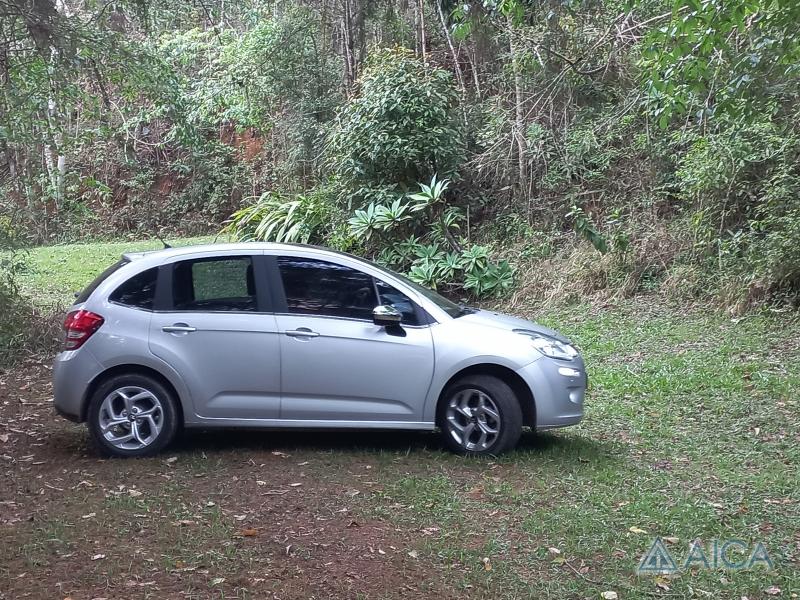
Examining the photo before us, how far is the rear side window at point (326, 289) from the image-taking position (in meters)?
7.06

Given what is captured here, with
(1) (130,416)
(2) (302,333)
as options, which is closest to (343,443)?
(2) (302,333)

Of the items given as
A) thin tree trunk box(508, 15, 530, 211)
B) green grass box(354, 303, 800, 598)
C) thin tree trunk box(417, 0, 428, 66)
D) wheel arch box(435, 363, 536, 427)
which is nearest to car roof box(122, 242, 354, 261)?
wheel arch box(435, 363, 536, 427)

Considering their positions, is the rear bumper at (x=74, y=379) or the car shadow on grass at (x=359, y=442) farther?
the car shadow on grass at (x=359, y=442)

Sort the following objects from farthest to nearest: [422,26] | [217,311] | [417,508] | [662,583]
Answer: [422,26], [217,311], [417,508], [662,583]

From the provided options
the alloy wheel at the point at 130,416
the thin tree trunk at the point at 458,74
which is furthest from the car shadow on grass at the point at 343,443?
the thin tree trunk at the point at 458,74

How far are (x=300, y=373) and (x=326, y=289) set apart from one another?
728 mm

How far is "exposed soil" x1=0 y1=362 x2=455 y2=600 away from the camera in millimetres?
4629

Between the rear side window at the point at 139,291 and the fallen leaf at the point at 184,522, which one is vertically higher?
the rear side window at the point at 139,291

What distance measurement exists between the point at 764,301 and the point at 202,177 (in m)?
20.7

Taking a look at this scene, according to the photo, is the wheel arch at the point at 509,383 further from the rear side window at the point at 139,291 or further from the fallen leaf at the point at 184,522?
the rear side window at the point at 139,291

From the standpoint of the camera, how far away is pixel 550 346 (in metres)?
7.05

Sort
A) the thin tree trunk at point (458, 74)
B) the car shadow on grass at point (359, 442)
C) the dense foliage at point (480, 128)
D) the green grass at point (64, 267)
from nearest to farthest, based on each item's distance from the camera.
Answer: the car shadow on grass at point (359, 442) → the dense foliage at point (480, 128) → the green grass at point (64, 267) → the thin tree trunk at point (458, 74)

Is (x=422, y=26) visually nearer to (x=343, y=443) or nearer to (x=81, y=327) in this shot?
(x=343, y=443)

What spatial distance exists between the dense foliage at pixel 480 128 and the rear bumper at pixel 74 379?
136 inches
